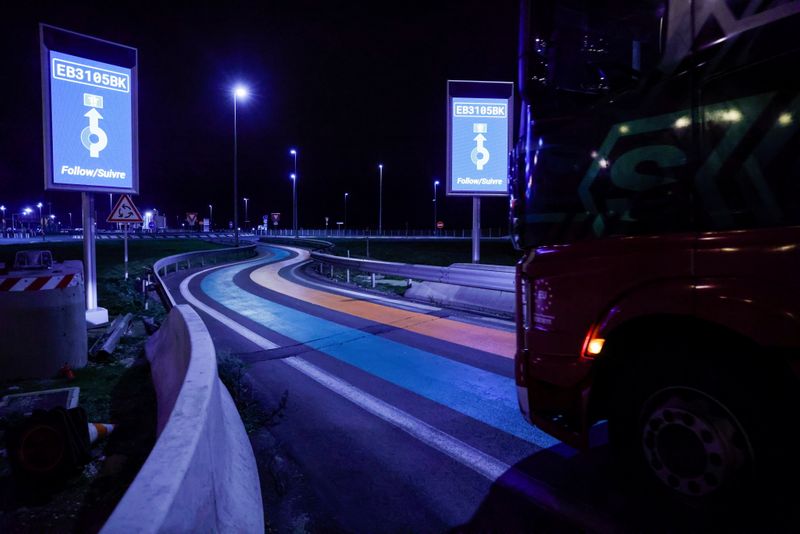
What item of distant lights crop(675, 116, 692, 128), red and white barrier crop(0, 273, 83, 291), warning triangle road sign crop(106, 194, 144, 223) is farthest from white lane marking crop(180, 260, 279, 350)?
distant lights crop(675, 116, 692, 128)

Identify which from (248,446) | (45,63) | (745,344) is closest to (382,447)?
(248,446)

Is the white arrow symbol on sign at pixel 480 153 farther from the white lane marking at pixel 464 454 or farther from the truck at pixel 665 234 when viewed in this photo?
the truck at pixel 665 234

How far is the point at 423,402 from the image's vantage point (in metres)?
5.10

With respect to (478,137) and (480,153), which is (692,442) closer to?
(480,153)

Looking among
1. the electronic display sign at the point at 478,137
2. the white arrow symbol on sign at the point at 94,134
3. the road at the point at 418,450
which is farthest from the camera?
the electronic display sign at the point at 478,137

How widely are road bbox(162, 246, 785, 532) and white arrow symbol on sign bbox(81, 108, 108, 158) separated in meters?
4.54

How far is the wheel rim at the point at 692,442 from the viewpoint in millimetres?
2555

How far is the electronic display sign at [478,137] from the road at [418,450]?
9173 millimetres

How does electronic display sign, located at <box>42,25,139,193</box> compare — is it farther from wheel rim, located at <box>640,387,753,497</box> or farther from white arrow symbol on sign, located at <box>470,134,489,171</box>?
white arrow symbol on sign, located at <box>470,134,489,171</box>

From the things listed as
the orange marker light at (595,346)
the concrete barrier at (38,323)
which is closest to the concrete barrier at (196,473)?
the orange marker light at (595,346)

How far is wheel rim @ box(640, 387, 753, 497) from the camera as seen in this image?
2555 millimetres

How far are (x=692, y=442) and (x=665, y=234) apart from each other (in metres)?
1.14

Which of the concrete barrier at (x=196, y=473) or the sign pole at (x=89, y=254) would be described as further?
the sign pole at (x=89, y=254)

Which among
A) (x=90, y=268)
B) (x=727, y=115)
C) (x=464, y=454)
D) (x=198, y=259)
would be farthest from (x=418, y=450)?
(x=198, y=259)
